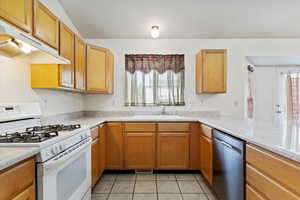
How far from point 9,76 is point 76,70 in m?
0.92

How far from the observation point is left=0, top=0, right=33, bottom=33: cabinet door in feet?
4.87

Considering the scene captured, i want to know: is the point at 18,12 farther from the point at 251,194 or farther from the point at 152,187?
the point at 152,187

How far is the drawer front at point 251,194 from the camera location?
1.39 metres

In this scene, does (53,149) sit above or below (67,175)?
above

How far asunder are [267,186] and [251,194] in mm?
262

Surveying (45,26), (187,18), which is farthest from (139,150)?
(187,18)

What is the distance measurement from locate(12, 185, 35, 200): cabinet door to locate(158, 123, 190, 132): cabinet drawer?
2171 mm

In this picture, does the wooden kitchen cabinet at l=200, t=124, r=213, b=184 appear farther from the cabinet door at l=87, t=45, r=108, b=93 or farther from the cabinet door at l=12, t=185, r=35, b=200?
the cabinet door at l=12, t=185, r=35, b=200

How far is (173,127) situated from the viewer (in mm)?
3209

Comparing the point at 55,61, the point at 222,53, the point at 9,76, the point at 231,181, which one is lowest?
the point at 231,181

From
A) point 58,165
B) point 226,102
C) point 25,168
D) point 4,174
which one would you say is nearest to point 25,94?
point 58,165

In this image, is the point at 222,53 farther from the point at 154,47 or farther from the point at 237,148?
the point at 237,148

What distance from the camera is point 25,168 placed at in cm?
112

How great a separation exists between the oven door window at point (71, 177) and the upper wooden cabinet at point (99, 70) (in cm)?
152
